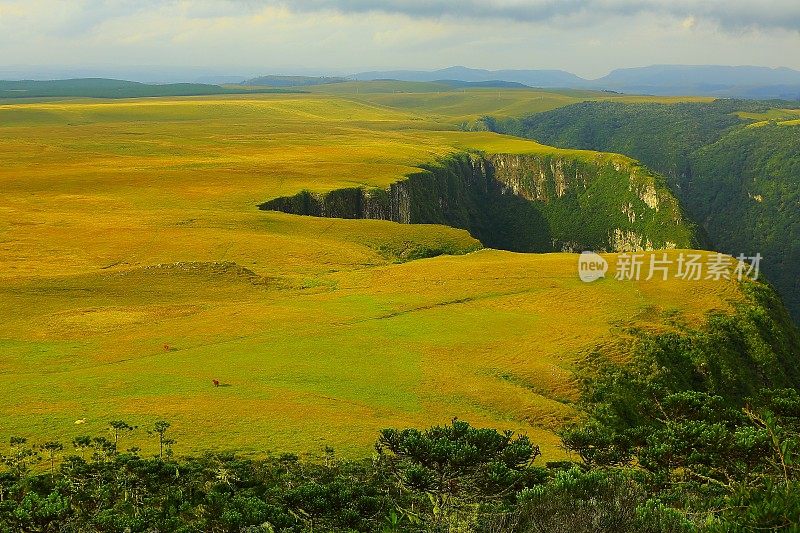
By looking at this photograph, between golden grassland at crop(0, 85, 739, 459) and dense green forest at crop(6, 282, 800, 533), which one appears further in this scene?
golden grassland at crop(0, 85, 739, 459)

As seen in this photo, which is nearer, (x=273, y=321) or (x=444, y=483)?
(x=444, y=483)

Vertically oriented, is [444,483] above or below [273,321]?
above

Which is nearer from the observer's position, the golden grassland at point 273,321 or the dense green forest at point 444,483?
the dense green forest at point 444,483

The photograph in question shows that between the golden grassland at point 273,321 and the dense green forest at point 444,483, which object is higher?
the dense green forest at point 444,483
